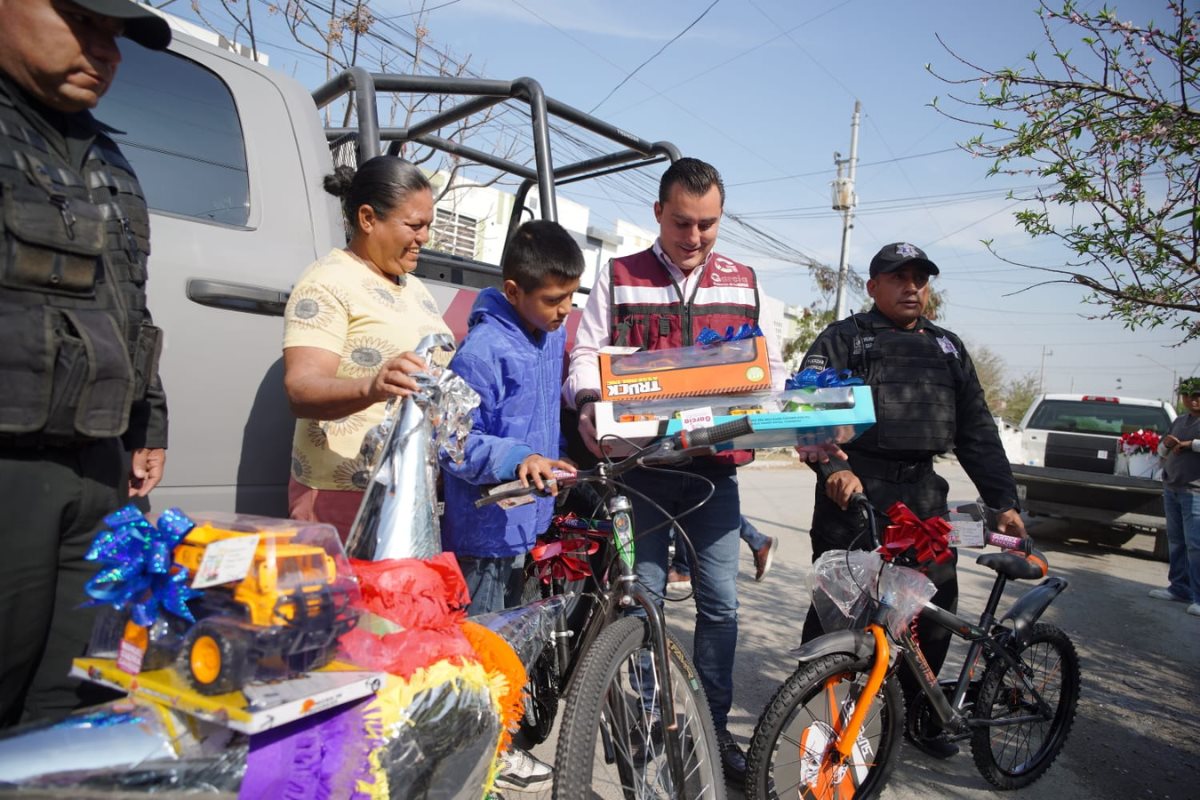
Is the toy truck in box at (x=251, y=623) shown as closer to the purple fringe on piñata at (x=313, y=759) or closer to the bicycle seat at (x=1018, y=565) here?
the purple fringe on piñata at (x=313, y=759)

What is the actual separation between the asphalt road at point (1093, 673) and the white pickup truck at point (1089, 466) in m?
0.59

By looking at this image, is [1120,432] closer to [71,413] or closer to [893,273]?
[893,273]

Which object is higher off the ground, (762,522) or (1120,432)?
(1120,432)

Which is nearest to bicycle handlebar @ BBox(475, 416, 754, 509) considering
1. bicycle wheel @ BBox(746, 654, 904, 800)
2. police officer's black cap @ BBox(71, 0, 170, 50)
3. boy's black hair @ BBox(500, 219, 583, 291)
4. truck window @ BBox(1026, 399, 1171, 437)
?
boy's black hair @ BBox(500, 219, 583, 291)

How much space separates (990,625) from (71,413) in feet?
9.97

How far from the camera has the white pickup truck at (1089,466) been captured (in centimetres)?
873

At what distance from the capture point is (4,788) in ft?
3.31

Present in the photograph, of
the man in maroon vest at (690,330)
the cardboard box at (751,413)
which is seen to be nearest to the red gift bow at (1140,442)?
the man in maroon vest at (690,330)

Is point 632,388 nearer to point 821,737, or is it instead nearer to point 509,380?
point 509,380

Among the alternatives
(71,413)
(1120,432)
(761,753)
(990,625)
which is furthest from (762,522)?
(71,413)

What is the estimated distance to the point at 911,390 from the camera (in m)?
3.10

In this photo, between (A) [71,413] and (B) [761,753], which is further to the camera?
(B) [761,753]

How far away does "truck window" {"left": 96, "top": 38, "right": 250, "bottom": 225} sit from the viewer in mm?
2203

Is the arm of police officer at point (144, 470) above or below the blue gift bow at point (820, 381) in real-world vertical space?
below
